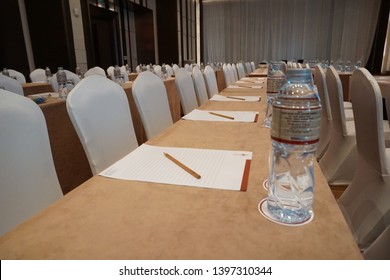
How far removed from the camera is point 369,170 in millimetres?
1293

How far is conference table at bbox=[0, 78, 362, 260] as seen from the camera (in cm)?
44

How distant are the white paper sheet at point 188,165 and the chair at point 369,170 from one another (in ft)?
2.07

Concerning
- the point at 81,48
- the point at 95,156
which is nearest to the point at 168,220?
the point at 95,156

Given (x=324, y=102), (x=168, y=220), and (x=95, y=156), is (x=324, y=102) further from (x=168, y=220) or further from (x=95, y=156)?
(x=168, y=220)

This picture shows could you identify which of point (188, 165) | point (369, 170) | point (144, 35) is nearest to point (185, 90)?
point (369, 170)

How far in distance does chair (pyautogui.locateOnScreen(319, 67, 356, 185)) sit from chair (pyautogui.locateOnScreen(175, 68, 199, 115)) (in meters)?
1.04

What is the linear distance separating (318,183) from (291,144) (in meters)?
0.21

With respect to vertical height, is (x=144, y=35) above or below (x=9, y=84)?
above

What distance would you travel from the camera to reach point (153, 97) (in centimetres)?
164

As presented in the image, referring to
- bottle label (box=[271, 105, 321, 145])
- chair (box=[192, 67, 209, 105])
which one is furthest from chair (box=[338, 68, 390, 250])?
chair (box=[192, 67, 209, 105])

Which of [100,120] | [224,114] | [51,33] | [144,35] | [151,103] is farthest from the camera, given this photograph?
[144,35]

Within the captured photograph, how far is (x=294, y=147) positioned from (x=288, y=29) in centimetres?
1014

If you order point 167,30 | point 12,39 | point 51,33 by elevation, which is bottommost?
point 12,39

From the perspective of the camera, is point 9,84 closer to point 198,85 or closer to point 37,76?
point 198,85
